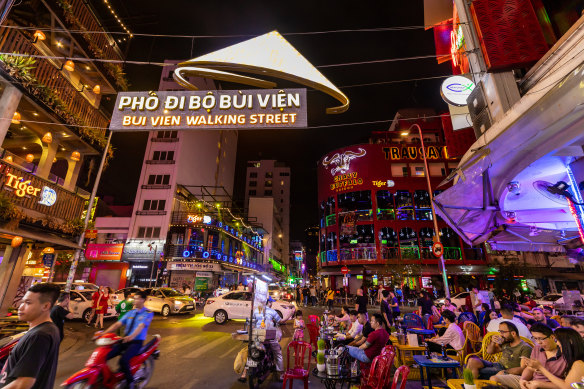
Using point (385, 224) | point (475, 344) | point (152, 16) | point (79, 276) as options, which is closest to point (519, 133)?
point (475, 344)

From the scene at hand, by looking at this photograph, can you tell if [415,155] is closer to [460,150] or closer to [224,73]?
[460,150]

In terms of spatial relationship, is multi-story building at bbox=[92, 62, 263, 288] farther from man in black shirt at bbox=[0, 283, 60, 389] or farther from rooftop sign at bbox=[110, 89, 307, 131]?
man in black shirt at bbox=[0, 283, 60, 389]

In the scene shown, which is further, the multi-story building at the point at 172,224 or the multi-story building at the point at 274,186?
the multi-story building at the point at 274,186

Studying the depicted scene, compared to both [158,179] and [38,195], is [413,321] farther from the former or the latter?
[158,179]

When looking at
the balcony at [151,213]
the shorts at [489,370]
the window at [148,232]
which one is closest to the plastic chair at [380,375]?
the shorts at [489,370]

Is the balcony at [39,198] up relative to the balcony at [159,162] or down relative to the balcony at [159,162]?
down

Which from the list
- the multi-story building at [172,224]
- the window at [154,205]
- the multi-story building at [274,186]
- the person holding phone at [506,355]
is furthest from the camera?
the multi-story building at [274,186]

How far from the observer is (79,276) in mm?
29703

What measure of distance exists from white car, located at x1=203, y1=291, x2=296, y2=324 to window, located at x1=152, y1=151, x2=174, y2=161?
81.2 ft

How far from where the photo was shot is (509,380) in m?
3.73

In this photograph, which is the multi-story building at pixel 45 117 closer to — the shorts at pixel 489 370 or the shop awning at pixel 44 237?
the shop awning at pixel 44 237

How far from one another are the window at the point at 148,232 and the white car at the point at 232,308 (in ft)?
65.5

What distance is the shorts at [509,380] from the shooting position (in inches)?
144

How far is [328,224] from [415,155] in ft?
52.2
